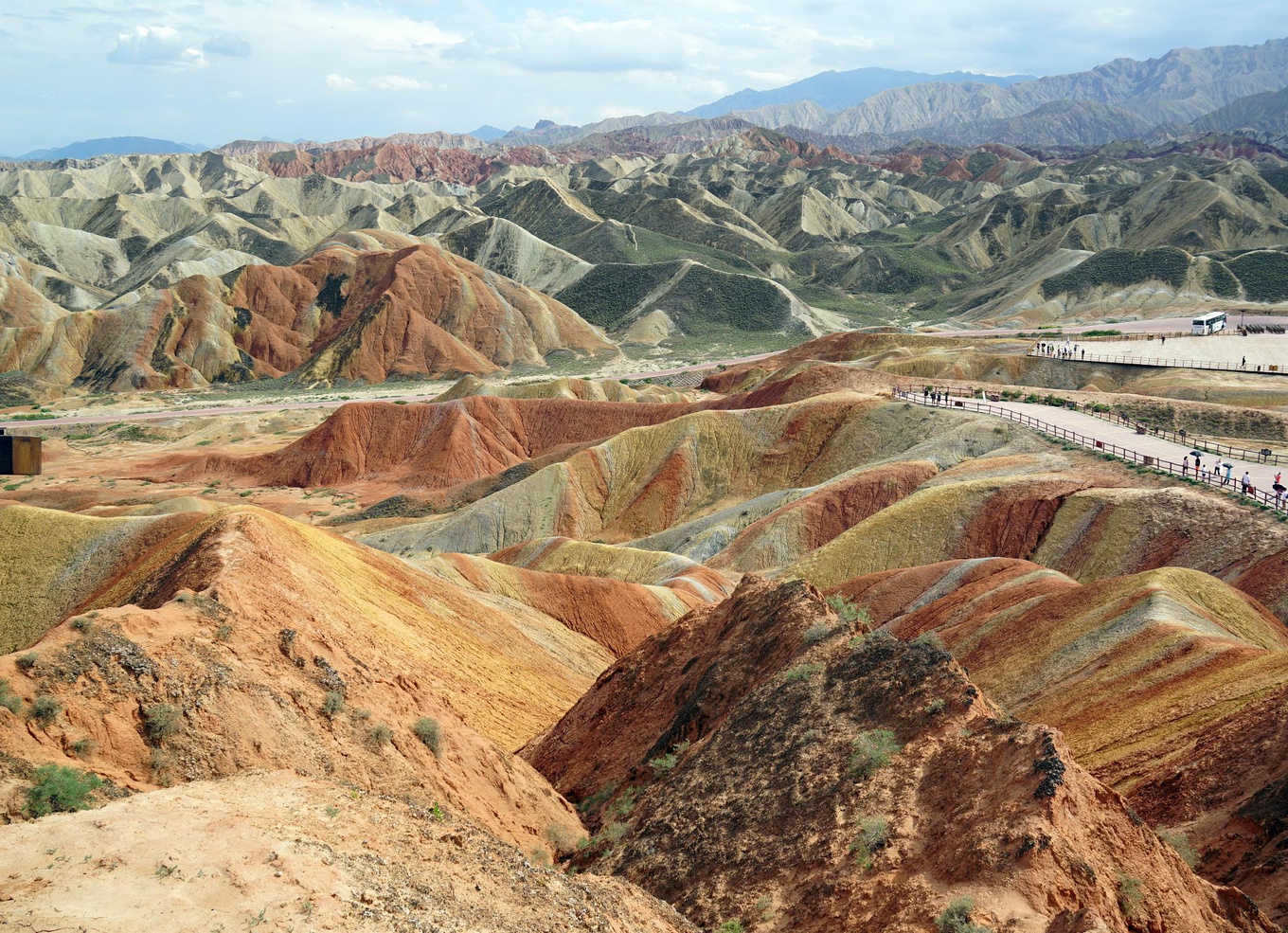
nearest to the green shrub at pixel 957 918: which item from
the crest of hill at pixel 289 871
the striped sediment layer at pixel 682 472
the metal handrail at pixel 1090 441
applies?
the crest of hill at pixel 289 871

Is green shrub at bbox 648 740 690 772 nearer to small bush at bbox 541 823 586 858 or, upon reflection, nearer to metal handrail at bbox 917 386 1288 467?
small bush at bbox 541 823 586 858

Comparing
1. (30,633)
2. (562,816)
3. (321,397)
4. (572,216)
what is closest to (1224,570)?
(562,816)

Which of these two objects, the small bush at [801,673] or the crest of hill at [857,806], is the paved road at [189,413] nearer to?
the crest of hill at [857,806]

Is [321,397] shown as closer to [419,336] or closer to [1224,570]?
[419,336]

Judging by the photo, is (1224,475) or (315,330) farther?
(315,330)

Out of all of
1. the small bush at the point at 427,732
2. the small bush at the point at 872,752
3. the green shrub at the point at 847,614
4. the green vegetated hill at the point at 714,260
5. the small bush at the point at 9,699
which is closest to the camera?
the small bush at the point at 9,699

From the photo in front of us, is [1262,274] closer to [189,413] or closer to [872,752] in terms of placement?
[189,413]

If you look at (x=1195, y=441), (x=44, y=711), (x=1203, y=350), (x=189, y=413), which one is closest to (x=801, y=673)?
(x=44, y=711)
